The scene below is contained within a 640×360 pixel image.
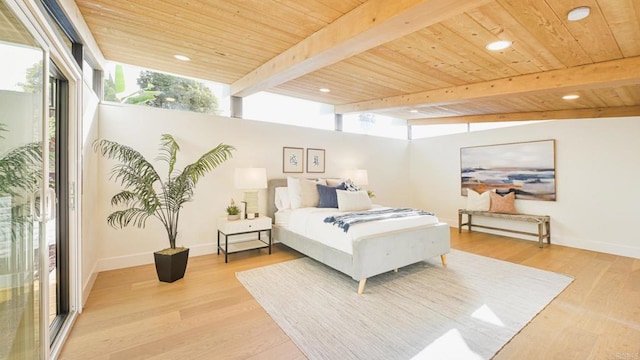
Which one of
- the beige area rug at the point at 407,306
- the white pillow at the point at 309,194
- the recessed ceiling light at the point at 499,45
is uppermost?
the recessed ceiling light at the point at 499,45

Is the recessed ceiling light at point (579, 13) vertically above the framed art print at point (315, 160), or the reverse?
the recessed ceiling light at point (579, 13)

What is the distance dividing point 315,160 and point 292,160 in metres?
0.50

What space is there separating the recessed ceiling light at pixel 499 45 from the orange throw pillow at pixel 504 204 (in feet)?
11.9

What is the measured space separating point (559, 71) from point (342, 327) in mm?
3441

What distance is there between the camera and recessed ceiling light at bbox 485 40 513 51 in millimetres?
2312

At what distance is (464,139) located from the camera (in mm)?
5840

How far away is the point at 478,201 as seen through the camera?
5.34 m

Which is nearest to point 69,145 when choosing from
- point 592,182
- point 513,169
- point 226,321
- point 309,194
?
point 226,321

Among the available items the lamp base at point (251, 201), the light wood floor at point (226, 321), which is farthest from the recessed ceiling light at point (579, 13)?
the lamp base at point (251, 201)

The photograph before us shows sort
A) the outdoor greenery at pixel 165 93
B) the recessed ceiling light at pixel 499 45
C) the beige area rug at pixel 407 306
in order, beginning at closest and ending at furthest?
the beige area rug at pixel 407 306, the recessed ceiling light at pixel 499 45, the outdoor greenery at pixel 165 93

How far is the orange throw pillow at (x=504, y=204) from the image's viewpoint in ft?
16.5

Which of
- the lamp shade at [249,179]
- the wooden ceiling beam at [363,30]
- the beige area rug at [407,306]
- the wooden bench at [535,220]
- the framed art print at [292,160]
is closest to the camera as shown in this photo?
the wooden ceiling beam at [363,30]

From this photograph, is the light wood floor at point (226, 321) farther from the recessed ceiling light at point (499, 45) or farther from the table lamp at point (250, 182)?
the recessed ceiling light at point (499, 45)

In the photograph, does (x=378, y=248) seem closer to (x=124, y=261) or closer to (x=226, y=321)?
(x=226, y=321)
